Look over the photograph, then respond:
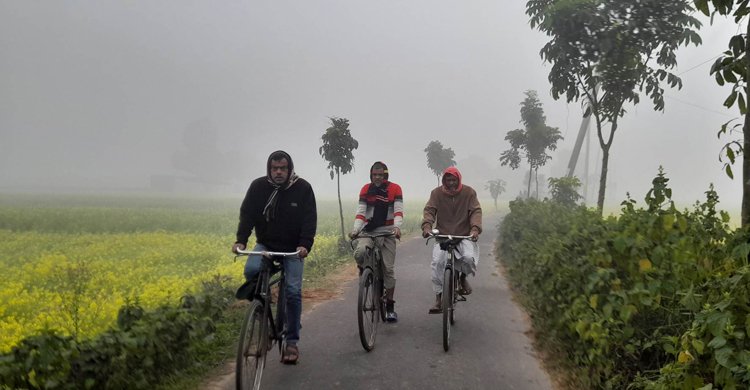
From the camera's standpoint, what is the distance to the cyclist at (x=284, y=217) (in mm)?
4152

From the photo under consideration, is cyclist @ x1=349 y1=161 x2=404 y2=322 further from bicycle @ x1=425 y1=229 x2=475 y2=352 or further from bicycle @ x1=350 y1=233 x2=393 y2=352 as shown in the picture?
bicycle @ x1=425 y1=229 x2=475 y2=352

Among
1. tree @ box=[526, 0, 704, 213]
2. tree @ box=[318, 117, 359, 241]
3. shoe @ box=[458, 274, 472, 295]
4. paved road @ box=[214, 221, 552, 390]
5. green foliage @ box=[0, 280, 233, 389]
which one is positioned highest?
tree @ box=[526, 0, 704, 213]

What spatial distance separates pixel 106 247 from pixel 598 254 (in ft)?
50.9

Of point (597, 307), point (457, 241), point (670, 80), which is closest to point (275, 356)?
point (457, 241)

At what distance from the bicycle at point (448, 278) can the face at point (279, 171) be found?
201cm

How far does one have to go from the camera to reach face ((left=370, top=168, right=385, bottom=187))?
5779 millimetres

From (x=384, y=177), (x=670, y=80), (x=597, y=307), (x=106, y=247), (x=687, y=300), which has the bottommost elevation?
(x=106, y=247)

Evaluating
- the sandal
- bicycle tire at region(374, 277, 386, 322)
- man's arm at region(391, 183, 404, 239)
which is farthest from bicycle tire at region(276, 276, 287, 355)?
man's arm at region(391, 183, 404, 239)

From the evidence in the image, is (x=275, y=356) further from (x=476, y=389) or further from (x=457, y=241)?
(x=457, y=241)

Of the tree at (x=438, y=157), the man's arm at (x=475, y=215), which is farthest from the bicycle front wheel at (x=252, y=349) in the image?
the tree at (x=438, y=157)

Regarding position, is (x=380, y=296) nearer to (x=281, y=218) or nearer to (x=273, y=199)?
(x=281, y=218)

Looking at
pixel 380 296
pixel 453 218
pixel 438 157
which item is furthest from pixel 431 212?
pixel 438 157

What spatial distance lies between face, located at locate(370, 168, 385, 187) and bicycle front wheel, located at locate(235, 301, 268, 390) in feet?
8.42

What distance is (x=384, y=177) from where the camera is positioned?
19.3 ft
